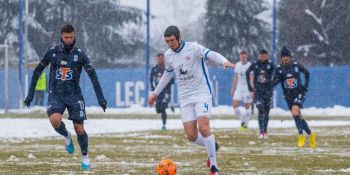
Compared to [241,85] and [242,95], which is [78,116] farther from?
[241,85]

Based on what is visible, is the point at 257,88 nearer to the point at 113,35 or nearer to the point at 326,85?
the point at 326,85

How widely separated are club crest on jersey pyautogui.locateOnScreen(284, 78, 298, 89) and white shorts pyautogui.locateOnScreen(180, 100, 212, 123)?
7154 mm

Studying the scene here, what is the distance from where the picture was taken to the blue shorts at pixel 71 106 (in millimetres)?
14484

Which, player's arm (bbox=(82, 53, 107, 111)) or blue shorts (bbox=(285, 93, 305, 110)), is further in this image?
blue shorts (bbox=(285, 93, 305, 110))

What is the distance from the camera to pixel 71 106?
47.8 ft

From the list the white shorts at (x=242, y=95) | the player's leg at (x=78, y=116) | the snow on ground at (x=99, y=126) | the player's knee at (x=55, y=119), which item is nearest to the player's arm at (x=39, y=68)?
the player's knee at (x=55, y=119)

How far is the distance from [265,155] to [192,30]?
77.1 meters

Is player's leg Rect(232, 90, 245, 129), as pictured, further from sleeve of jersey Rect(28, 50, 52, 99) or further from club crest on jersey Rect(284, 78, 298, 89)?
sleeve of jersey Rect(28, 50, 52, 99)

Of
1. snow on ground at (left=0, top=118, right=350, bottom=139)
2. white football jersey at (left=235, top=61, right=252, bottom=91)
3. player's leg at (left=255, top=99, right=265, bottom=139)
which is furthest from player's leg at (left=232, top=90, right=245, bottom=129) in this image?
player's leg at (left=255, top=99, right=265, bottom=139)

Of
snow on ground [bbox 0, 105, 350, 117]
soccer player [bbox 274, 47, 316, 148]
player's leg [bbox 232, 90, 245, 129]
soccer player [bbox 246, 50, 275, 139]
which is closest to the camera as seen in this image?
soccer player [bbox 274, 47, 316, 148]

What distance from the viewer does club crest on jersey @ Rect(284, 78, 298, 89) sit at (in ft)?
69.5

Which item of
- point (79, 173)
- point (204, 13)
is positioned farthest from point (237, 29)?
point (79, 173)

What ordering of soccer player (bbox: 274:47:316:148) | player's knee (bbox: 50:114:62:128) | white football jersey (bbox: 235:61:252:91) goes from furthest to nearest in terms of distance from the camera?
white football jersey (bbox: 235:61:252:91) < soccer player (bbox: 274:47:316:148) < player's knee (bbox: 50:114:62:128)

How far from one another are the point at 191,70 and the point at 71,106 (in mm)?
1995
